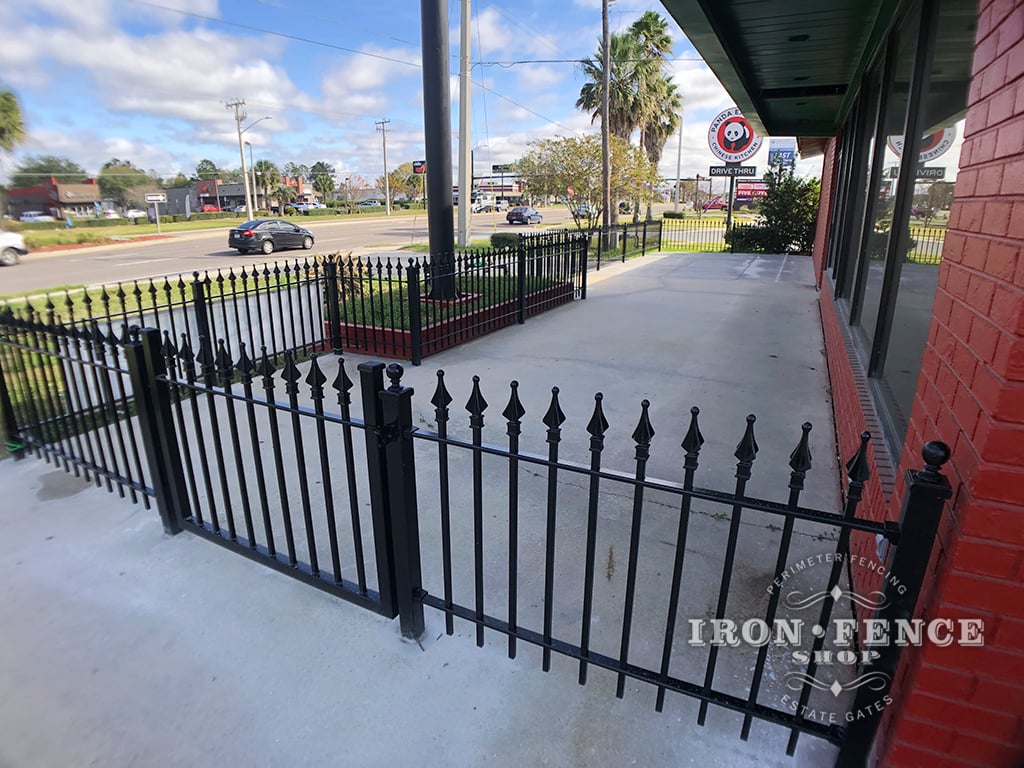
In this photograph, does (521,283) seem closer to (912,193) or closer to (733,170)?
(912,193)

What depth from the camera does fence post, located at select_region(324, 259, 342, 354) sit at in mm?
6910

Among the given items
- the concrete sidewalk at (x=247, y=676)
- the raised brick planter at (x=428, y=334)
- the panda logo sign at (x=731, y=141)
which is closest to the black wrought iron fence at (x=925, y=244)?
the concrete sidewalk at (x=247, y=676)

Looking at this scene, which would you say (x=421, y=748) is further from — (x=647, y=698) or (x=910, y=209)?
(x=910, y=209)

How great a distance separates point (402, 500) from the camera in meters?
2.29

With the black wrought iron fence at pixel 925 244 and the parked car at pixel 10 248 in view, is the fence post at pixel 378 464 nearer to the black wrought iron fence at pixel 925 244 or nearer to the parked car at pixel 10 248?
the black wrought iron fence at pixel 925 244

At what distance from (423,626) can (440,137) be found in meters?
6.99

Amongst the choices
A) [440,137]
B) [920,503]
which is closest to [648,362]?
[440,137]

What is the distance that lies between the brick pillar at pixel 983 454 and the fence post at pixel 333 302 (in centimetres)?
622

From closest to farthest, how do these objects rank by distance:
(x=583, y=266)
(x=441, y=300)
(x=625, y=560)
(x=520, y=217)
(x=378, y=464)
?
1. (x=378, y=464)
2. (x=625, y=560)
3. (x=441, y=300)
4. (x=583, y=266)
5. (x=520, y=217)

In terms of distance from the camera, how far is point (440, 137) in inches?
313

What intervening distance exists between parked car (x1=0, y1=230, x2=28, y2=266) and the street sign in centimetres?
2611

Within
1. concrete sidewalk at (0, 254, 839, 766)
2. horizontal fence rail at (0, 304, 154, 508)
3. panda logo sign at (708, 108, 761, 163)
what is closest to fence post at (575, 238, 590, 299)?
concrete sidewalk at (0, 254, 839, 766)

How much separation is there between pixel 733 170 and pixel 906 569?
2197 cm

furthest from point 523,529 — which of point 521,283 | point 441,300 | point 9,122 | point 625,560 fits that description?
point 9,122
